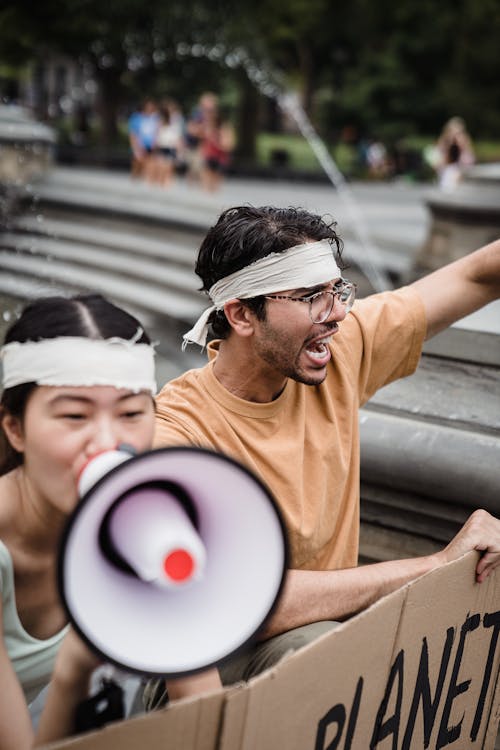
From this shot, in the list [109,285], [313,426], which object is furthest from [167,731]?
[109,285]

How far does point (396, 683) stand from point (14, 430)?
84 cm

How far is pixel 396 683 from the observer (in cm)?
176

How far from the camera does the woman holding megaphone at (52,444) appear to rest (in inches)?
57.6

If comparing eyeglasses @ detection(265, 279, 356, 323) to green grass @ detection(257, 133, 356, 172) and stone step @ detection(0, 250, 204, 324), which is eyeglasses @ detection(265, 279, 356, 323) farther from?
green grass @ detection(257, 133, 356, 172)

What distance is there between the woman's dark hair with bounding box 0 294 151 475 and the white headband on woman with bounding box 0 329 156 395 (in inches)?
0.5

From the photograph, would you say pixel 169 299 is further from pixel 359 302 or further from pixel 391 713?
pixel 391 713

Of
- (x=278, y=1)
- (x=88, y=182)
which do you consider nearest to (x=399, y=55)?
(x=278, y=1)

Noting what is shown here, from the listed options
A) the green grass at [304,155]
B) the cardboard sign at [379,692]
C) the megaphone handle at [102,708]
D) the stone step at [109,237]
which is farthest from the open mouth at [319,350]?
the green grass at [304,155]

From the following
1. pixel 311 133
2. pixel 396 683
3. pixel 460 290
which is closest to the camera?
pixel 396 683

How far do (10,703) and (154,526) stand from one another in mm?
440

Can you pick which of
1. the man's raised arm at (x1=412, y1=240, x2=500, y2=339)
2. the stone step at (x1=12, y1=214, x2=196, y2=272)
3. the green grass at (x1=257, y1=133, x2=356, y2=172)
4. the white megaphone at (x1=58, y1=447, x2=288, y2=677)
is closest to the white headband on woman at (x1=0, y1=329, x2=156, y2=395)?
the white megaphone at (x1=58, y1=447, x2=288, y2=677)

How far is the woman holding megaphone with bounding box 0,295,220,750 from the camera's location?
4.80ft

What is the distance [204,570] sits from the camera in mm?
1377

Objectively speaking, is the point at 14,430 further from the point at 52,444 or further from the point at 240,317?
the point at 240,317
